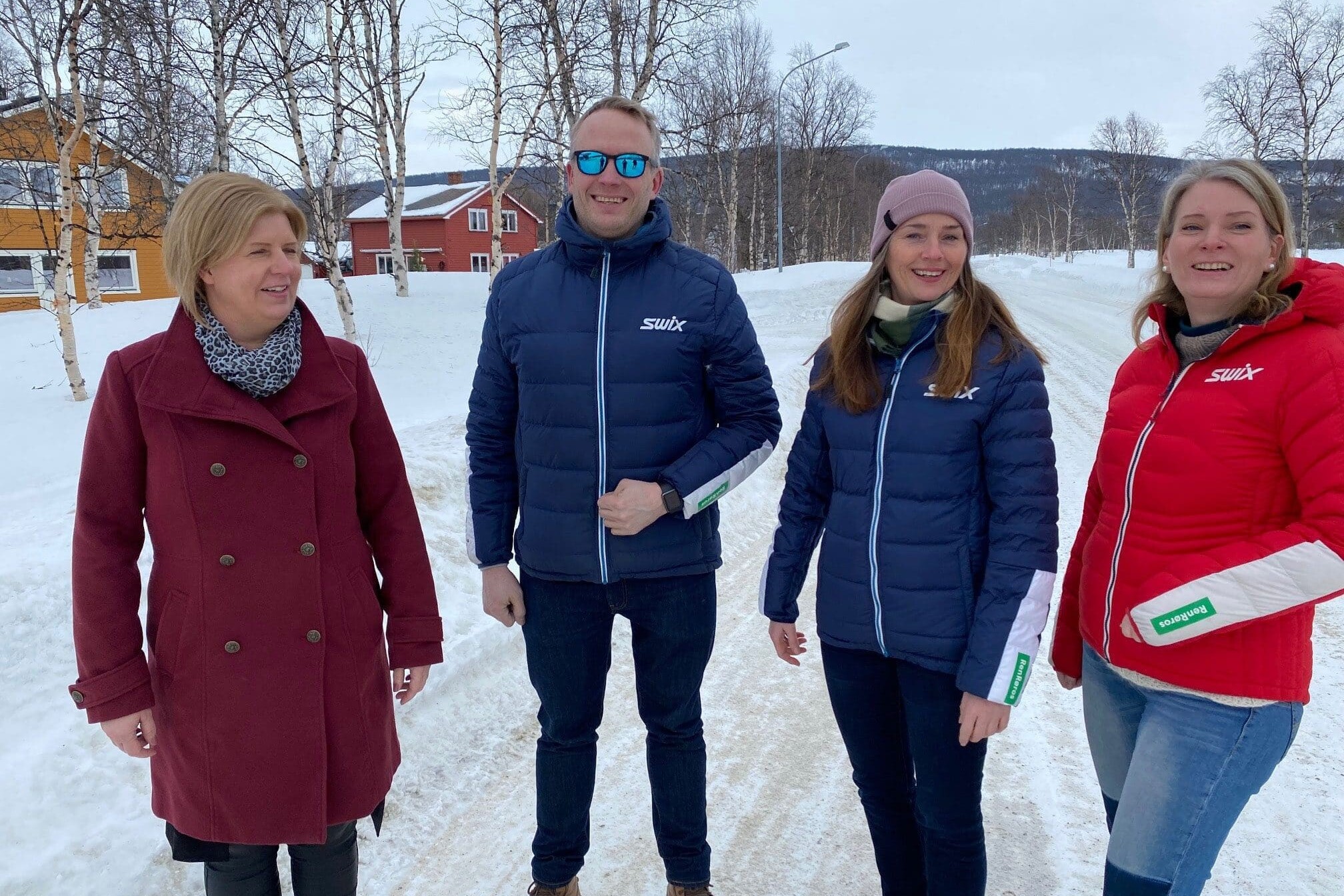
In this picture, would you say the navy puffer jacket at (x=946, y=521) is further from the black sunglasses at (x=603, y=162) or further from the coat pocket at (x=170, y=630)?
the coat pocket at (x=170, y=630)

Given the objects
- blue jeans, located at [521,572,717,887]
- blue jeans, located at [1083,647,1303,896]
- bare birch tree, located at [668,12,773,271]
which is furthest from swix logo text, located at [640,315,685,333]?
bare birch tree, located at [668,12,773,271]

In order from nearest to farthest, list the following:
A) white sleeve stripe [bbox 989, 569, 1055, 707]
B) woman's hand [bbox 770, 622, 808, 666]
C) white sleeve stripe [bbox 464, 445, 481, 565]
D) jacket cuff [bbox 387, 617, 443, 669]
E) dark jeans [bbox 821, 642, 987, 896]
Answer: white sleeve stripe [bbox 989, 569, 1055, 707] → dark jeans [bbox 821, 642, 987, 896] → jacket cuff [bbox 387, 617, 443, 669] → woman's hand [bbox 770, 622, 808, 666] → white sleeve stripe [bbox 464, 445, 481, 565]

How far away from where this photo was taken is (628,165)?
7.84 feet

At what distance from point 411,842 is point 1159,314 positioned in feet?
9.45

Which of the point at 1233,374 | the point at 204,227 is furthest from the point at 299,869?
the point at 1233,374

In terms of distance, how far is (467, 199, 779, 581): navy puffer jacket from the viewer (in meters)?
2.41

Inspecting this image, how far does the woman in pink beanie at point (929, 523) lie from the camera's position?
2047mm

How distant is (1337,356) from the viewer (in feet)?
5.49

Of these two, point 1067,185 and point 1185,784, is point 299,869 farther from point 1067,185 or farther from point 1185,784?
point 1067,185

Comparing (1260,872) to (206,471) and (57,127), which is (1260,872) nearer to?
(206,471)

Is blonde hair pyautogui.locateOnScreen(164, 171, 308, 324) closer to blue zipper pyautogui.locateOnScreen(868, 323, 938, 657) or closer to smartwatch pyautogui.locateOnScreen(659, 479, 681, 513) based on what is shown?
smartwatch pyautogui.locateOnScreen(659, 479, 681, 513)

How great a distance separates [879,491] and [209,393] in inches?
64.6

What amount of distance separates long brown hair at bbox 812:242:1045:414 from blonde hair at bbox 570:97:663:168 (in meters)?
0.72

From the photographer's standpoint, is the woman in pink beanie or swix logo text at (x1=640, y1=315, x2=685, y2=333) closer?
the woman in pink beanie
